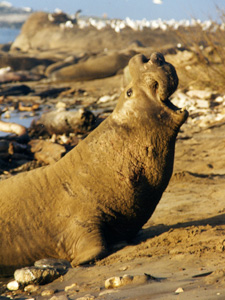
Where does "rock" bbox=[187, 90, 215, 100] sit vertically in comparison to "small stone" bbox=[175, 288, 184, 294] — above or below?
above

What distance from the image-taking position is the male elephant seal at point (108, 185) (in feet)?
14.9

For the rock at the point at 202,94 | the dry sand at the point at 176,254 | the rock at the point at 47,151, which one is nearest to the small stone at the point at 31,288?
the dry sand at the point at 176,254

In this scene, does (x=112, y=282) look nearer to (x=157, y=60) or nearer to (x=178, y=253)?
(x=178, y=253)

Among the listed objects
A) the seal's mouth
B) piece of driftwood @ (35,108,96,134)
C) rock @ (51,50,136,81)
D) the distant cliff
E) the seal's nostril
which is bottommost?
the seal's mouth

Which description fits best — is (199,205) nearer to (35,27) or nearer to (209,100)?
(209,100)

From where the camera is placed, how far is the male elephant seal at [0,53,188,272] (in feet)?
14.9

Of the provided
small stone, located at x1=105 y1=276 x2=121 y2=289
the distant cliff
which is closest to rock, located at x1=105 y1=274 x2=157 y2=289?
small stone, located at x1=105 y1=276 x2=121 y2=289

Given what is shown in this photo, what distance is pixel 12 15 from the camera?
279ft

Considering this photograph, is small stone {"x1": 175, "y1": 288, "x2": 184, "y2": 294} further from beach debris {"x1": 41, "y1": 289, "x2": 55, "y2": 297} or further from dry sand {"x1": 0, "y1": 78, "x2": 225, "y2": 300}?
beach debris {"x1": 41, "y1": 289, "x2": 55, "y2": 297}

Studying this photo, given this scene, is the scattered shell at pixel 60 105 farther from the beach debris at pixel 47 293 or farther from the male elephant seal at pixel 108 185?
the beach debris at pixel 47 293

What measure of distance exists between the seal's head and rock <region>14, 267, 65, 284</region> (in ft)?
4.89

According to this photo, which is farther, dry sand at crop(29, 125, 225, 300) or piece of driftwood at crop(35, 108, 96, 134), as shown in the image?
piece of driftwood at crop(35, 108, 96, 134)

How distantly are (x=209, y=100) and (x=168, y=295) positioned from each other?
920cm

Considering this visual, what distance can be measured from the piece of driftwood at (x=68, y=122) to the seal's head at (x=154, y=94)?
5790 mm
